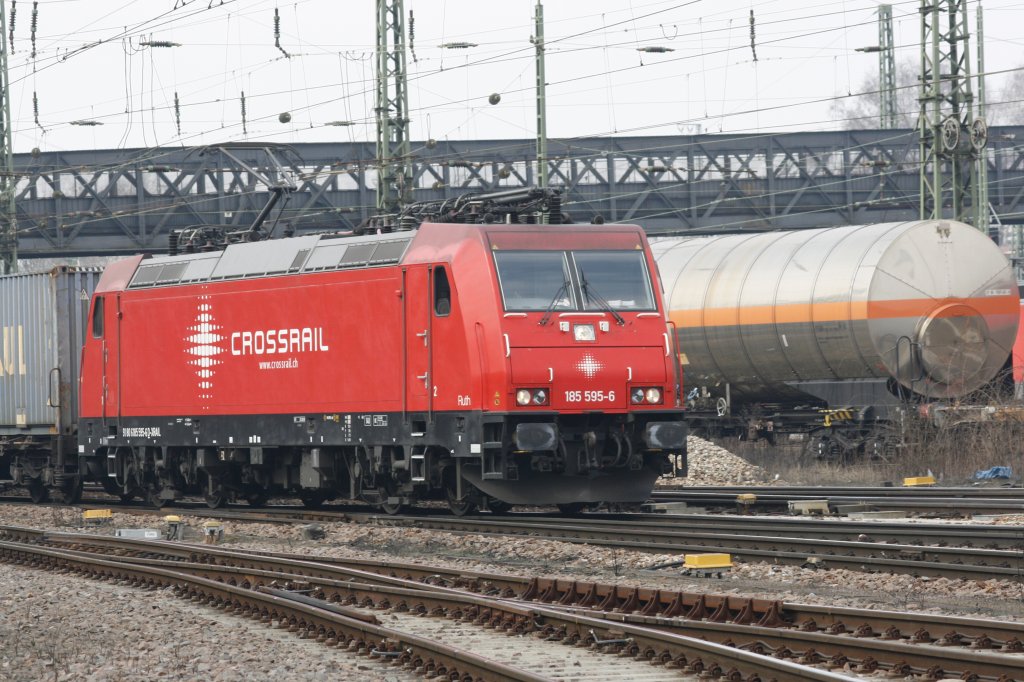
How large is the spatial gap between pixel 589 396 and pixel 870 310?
10.6m

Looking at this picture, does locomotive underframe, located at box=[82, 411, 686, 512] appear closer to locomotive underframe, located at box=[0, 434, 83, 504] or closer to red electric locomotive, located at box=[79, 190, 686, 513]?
red electric locomotive, located at box=[79, 190, 686, 513]

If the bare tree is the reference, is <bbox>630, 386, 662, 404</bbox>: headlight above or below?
below

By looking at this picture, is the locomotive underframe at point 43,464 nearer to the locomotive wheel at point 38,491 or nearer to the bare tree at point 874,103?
the locomotive wheel at point 38,491

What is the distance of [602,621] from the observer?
10258 mm

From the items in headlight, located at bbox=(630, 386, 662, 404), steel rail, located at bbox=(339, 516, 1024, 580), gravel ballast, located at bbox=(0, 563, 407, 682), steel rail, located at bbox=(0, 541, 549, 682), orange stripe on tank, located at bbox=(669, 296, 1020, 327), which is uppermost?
orange stripe on tank, located at bbox=(669, 296, 1020, 327)

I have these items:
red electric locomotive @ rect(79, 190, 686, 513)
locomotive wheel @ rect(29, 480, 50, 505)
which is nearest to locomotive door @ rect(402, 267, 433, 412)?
red electric locomotive @ rect(79, 190, 686, 513)

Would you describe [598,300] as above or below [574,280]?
below

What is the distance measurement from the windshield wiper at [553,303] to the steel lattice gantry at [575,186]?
1512 inches

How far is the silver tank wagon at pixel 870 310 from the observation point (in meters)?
27.3

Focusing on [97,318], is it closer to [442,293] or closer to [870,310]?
[442,293]

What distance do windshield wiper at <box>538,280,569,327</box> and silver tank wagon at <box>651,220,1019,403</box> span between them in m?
10.3

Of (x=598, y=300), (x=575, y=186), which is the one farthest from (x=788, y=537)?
(x=575, y=186)

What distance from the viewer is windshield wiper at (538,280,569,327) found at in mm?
18000

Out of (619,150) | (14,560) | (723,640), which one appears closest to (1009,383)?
(14,560)
